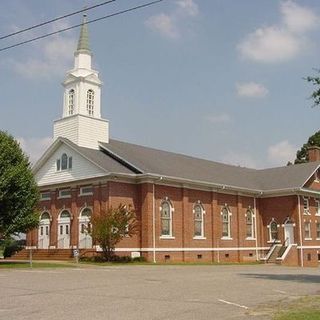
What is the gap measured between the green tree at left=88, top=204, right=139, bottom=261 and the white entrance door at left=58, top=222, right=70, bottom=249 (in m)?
4.64

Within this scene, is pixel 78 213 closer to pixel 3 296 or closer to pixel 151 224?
pixel 151 224

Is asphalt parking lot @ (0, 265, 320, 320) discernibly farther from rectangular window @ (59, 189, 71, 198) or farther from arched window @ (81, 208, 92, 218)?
rectangular window @ (59, 189, 71, 198)

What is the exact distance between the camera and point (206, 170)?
51.7m

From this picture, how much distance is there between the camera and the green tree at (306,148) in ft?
249

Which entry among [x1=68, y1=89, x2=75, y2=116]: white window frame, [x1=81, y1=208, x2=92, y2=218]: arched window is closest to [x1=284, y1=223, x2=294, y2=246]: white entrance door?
[x1=81, y1=208, x2=92, y2=218]: arched window

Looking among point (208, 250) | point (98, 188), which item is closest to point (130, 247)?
point (98, 188)

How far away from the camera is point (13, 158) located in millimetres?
36875

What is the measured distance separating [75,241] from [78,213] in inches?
83.7

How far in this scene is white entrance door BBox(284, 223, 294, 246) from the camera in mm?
51719

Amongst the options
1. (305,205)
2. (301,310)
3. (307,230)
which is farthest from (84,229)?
(301,310)

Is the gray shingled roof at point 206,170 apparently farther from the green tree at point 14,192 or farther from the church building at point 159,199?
the green tree at point 14,192

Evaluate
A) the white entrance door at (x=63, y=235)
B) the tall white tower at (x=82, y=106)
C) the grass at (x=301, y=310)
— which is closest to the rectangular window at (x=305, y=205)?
the tall white tower at (x=82, y=106)

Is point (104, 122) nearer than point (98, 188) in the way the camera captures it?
No

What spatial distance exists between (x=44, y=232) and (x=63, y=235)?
8.44 ft
